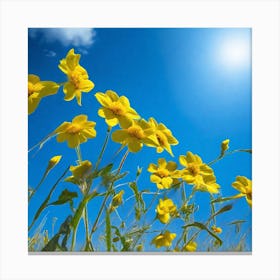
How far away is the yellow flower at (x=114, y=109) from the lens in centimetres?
201

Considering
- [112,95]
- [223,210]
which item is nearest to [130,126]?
[112,95]

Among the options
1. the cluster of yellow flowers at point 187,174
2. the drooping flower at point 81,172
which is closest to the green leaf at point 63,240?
the drooping flower at point 81,172

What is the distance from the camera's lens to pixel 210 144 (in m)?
2.02

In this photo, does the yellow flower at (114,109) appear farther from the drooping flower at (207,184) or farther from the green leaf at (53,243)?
the green leaf at (53,243)

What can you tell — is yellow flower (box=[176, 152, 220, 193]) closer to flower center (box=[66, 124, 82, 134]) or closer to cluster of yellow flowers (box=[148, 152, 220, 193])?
cluster of yellow flowers (box=[148, 152, 220, 193])

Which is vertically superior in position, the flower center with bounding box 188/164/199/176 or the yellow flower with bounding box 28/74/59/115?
the yellow flower with bounding box 28/74/59/115

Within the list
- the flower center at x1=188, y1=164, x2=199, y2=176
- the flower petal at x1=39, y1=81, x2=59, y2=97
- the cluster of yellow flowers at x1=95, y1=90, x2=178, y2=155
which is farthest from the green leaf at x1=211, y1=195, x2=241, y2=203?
the flower petal at x1=39, y1=81, x2=59, y2=97

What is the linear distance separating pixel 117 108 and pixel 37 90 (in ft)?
1.07

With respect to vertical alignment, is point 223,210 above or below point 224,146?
below

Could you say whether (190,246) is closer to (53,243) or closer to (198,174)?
(198,174)

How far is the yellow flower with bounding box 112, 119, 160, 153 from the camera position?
200cm

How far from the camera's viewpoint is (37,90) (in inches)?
80.7
